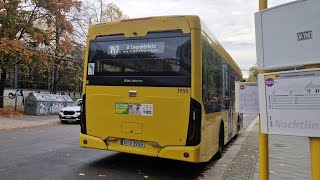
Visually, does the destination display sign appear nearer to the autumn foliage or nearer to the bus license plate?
the bus license plate

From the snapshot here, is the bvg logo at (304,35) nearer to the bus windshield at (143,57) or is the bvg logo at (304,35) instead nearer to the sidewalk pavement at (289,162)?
the bus windshield at (143,57)

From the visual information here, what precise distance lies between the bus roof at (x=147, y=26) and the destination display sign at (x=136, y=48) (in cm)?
23

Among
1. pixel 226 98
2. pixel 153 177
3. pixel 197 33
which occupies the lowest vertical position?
pixel 153 177

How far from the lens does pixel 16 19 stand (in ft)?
80.8

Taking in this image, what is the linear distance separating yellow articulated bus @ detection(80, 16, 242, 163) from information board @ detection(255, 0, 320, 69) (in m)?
3.98

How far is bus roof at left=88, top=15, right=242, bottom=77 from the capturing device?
745cm

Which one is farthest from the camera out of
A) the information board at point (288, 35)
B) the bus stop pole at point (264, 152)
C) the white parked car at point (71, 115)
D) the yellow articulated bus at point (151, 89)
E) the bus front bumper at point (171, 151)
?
the white parked car at point (71, 115)

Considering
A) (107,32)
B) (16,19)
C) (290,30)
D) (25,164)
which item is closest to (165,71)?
(107,32)

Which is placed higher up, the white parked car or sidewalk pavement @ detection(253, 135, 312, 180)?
the white parked car

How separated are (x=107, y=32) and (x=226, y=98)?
475cm

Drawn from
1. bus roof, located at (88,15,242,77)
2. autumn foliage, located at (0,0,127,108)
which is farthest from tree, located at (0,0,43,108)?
bus roof, located at (88,15,242,77)

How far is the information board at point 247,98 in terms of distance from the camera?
483cm

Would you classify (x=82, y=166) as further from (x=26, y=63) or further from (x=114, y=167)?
(x=26, y=63)

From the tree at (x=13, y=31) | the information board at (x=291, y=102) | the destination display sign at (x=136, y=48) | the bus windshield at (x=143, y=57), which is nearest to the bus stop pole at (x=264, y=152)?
the information board at (x=291, y=102)
